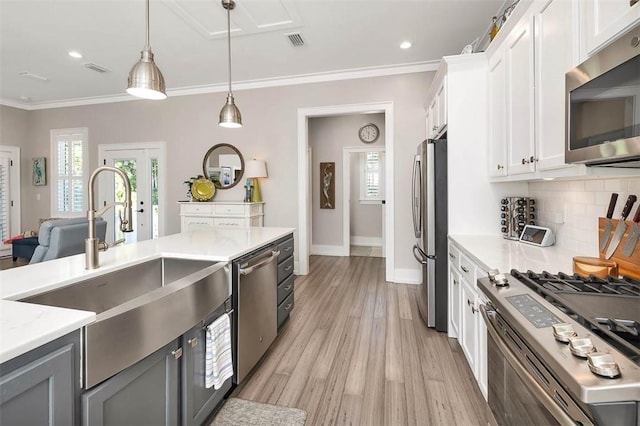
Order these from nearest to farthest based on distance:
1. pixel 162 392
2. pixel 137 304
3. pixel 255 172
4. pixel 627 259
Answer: pixel 137 304
pixel 162 392
pixel 627 259
pixel 255 172

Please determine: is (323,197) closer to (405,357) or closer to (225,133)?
(225,133)

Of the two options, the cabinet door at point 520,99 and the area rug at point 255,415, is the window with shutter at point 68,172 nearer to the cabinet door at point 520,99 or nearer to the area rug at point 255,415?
the area rug at point 255,415

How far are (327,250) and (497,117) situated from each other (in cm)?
446

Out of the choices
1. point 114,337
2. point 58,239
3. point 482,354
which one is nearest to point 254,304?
point 114,337

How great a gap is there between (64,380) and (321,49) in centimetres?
390

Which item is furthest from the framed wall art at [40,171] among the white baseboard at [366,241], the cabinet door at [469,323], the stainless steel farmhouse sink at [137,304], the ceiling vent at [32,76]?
the cabinet door at [469,323]

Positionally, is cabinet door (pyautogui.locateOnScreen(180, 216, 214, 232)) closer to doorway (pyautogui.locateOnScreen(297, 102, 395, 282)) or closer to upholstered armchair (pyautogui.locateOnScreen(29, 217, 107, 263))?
doorway (pyautogui.locateOnScreen(297, 102, 395, 282))

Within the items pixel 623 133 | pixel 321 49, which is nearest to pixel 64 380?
pixel 623 133

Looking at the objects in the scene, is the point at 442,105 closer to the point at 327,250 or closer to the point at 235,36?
the point at 235,36

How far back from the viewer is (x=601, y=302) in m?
1.03

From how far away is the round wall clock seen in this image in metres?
6.04

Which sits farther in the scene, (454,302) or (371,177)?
(371,177)

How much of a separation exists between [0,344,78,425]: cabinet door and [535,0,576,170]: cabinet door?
6.95ft

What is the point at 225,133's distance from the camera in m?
5.00
